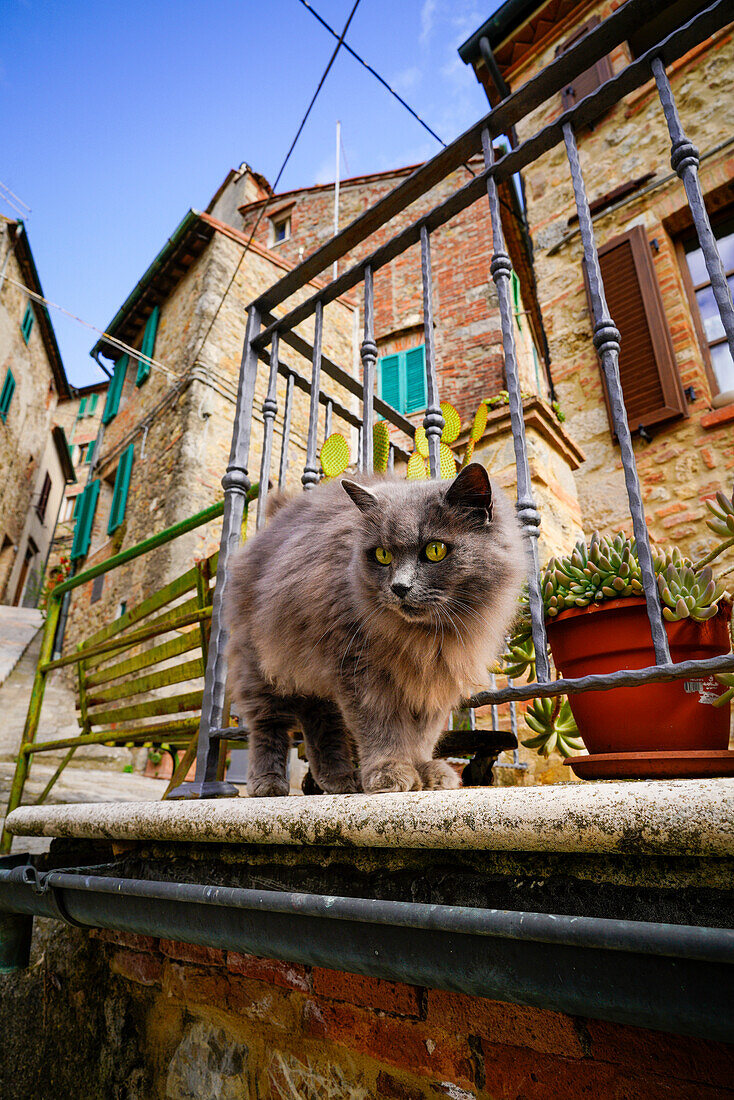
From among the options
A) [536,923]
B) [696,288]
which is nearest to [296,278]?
[536,923]

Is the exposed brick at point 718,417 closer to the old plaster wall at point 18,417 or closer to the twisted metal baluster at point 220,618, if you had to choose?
the twisted metal baluster at point 220,618

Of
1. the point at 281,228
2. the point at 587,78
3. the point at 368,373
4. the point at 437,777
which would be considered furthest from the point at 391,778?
the point at 281,228

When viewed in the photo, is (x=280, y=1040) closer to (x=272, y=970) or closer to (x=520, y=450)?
(x=272, y=970)

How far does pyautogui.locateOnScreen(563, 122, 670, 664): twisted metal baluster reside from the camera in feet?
3.59

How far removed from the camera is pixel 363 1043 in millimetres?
1068

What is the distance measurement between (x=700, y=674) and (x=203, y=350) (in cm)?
960

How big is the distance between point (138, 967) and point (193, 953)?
0.29 metres

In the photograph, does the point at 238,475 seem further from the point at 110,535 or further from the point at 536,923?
the point at 110,535

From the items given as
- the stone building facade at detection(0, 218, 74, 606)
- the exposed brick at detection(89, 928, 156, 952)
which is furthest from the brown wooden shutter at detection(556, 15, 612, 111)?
the stone building facade at detection(0, 218, 74, 606)

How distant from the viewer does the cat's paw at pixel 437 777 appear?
137 cm

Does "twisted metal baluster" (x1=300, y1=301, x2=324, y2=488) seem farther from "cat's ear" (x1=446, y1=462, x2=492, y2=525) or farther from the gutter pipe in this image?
the gutter pipe

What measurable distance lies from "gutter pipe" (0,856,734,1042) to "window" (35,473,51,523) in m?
18.6

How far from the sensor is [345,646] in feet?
4.65

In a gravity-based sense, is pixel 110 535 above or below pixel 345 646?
above
